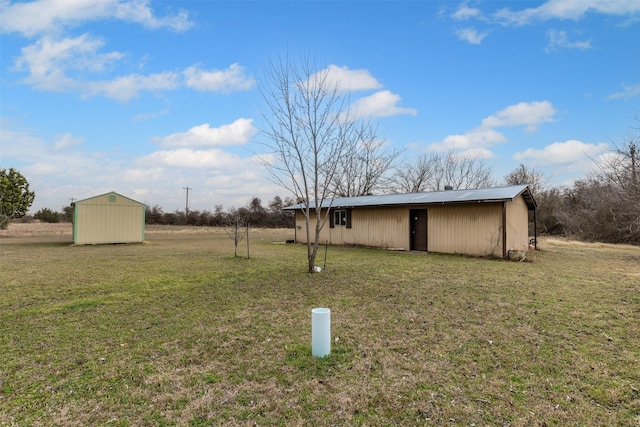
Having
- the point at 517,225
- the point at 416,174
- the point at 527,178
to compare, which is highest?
the point at 416,174

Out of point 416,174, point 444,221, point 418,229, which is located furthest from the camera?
point 416,174

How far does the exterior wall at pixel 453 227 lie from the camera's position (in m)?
11.5

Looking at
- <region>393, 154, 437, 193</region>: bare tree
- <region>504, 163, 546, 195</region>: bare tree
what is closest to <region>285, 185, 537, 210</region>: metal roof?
<region>393, 154, 437, 193</region>: bare tree

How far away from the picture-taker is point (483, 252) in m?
11.6

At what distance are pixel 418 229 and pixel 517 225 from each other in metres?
3.76

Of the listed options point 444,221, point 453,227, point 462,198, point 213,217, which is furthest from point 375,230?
point 213,217

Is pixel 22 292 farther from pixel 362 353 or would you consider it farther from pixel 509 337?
pixel 509 337

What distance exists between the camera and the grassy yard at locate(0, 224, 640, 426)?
237cm

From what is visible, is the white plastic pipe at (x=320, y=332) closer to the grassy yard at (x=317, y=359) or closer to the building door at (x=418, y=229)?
the grassy yard at (x=317, y=359)

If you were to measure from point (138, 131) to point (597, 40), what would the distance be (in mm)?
17432

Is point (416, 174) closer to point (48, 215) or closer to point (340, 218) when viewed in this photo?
point (340, 218)

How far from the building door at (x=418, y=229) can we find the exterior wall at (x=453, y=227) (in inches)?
7.5

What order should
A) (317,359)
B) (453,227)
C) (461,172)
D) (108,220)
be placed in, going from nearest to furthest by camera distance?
(317,359), (453,227), (108,220), (461,172)

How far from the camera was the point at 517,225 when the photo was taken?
497 inches
